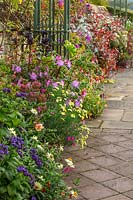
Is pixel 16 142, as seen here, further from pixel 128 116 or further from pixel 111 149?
pixel 128 116

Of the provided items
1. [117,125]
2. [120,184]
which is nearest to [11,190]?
[120,184]

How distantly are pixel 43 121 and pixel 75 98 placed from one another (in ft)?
2.08

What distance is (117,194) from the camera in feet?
11.8

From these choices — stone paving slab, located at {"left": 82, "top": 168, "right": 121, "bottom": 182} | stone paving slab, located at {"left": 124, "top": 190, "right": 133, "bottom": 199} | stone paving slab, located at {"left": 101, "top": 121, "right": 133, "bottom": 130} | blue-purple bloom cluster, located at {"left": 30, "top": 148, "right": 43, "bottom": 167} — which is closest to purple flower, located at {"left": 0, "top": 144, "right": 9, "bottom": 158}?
blue-purple bloom cluster, located at {"left": 30, "top": 148, "right": 43, "bottom": 167}

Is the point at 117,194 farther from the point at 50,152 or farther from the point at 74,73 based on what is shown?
the point at 74,73

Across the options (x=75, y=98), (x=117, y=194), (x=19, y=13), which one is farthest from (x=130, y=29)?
(x=117, y=194)

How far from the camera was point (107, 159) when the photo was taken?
4.44m

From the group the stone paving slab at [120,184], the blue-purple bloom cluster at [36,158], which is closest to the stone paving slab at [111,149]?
the stone paving slab at [120,184]

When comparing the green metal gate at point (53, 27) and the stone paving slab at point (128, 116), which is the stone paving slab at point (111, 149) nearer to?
the stone paving slab at point (128, 116)

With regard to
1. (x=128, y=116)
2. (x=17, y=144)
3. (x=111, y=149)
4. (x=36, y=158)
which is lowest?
(x=128, y=116)

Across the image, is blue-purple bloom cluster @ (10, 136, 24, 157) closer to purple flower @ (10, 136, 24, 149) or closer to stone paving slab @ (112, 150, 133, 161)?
purple flower @ (10, 136, 24, 149)

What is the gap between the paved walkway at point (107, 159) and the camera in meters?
3.66

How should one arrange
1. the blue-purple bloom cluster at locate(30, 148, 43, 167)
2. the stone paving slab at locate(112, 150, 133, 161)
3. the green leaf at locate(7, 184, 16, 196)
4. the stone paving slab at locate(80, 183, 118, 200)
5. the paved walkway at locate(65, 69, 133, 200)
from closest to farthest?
the green leaf at locate(7, 184, 16, 196), the blue-purple bloom cluster at locate(30, 148, 43, 167), the stone paving slab at locate(80, 183, 118, 200), the paved walkway at locate(65, 69, 133, 200), the stone paving slab at locate(112, 150, 133, 161)

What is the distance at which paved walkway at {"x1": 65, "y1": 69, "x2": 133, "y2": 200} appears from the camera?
3.66 meters
